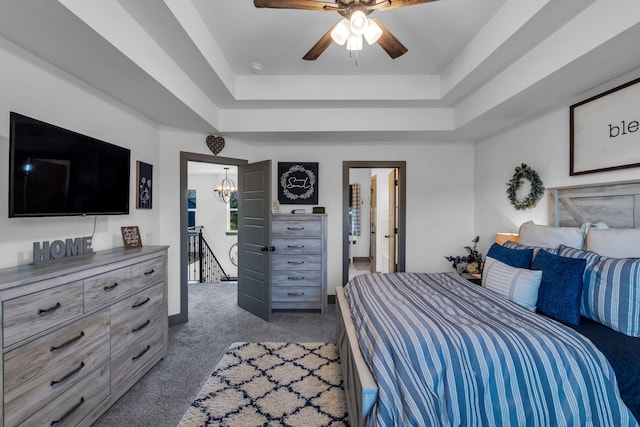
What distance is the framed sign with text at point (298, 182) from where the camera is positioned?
413 cm

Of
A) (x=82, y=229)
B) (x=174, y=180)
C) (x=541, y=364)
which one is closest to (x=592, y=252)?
(x=541, y=364)

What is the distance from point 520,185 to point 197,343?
392 cm

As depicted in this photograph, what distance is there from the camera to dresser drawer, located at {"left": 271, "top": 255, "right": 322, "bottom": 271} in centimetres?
380

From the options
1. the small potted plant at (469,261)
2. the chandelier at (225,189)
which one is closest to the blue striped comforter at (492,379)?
the small potted plant at (469,261)

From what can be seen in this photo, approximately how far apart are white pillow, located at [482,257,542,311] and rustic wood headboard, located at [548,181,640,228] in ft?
2.79

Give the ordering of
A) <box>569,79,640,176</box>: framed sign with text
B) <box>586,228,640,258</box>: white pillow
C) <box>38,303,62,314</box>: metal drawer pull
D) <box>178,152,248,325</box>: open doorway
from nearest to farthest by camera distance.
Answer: <box>38,303,62,314</box>: metal drawer pull, <box>586,228,640,258</box>: white pillow, <box>569,79,640,176</box>: framed sign with text, <box>178,152,248,325</box>: open doorway

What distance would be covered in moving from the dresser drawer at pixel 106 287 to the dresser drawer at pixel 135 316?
0.29 ft

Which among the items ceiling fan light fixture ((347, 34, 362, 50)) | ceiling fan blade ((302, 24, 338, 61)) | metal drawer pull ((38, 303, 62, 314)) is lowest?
metal drawer pull ((38, 303, 62, 314))

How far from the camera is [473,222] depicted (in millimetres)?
4191

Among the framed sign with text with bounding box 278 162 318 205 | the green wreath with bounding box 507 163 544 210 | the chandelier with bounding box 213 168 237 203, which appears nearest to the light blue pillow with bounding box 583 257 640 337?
the green wreath with bounding box 507 163 544 210

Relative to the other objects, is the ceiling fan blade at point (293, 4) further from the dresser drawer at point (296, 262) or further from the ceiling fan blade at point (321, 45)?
the dresser drawer at point (296, 262)

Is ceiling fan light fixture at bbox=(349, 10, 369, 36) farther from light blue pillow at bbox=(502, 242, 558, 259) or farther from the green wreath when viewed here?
the green wreath

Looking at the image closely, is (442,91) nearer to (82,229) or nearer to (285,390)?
(285,390)

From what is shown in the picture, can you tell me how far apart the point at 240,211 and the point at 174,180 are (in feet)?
2.97
